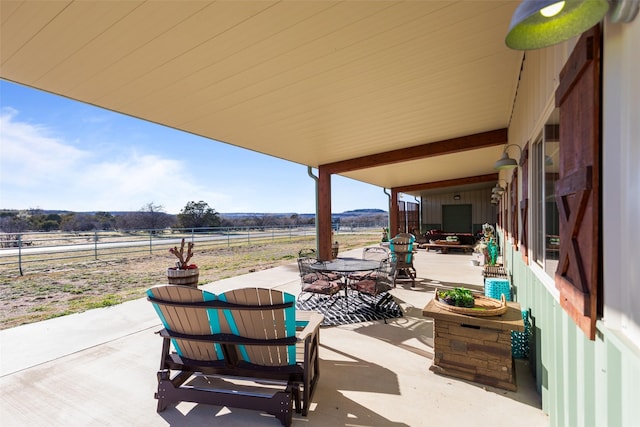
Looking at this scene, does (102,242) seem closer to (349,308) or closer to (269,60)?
(349,308)

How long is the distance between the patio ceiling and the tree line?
10.5 m

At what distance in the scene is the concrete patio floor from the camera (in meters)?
2.02

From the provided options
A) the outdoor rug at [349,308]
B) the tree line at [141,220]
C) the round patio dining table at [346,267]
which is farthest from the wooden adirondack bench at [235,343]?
the tree line at [141,220]

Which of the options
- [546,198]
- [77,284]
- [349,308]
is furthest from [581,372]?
[77,284]

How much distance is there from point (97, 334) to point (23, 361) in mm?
663

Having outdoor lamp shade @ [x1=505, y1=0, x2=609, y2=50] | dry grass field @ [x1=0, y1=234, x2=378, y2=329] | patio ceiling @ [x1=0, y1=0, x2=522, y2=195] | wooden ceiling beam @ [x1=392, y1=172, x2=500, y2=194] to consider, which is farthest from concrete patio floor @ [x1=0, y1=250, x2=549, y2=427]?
wooden ceiling beam @ [x1=392, y1=172, x2=500, y2=194]

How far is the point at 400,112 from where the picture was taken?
13.2ft

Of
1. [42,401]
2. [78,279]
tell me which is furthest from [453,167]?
[78,279]

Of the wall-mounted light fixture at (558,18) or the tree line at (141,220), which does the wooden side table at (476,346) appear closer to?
the wall-mounted light fixture at (558,18)

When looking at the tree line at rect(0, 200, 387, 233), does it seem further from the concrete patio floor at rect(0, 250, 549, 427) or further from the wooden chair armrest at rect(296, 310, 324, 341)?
the wooden chair armrest at rect(296, 310, 324, 341)

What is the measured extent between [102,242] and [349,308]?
30.6ft

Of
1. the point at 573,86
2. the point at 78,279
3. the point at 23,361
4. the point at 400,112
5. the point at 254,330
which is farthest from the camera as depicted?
the point at 78,279

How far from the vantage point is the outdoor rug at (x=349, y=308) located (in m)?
3.90

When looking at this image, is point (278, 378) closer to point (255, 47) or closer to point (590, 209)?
point (590, 209)
